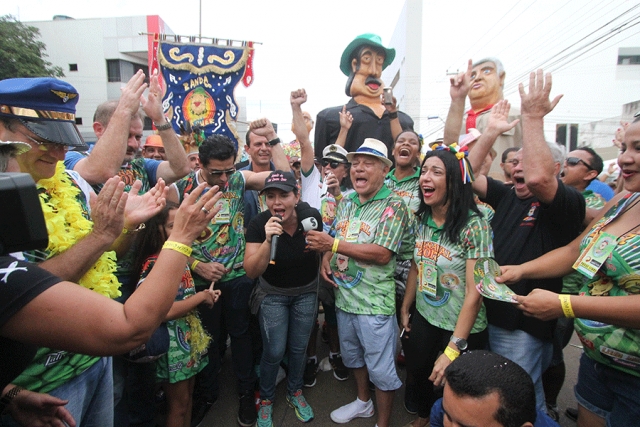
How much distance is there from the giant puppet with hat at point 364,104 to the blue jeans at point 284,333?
193cm

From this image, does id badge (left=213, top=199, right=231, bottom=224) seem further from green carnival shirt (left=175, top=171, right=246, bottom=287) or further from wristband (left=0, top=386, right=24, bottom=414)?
wristband (left=0, top=386, right=24, bottom=414)

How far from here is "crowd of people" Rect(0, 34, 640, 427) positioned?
1323mm

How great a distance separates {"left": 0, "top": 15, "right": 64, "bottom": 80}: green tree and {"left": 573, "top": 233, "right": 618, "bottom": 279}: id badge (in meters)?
23.5

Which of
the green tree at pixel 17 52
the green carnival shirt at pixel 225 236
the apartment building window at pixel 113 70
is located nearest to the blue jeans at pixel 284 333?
the green carnival shirt at pixel 225 236

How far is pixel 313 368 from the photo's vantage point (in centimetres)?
331

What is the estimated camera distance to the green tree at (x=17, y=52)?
690 inches

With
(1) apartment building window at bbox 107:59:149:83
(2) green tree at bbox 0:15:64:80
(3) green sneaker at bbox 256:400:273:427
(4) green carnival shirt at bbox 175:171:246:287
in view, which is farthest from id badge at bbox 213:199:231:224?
(1) apartment building window at bbox 107:59:149:83

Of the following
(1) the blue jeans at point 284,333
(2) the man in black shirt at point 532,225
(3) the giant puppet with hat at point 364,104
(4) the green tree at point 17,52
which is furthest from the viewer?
(4) the green tree at point 17,52

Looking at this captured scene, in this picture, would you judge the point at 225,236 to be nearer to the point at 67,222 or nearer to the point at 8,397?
the point at 67,222

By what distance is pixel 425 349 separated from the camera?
2.38m

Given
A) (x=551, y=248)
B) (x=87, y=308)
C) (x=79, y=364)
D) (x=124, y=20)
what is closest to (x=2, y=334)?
(x=87, y=308)

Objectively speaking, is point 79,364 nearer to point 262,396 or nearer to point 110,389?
point 110,389

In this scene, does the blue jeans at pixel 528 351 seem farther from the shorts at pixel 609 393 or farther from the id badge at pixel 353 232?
the id badge at pixel 353 232

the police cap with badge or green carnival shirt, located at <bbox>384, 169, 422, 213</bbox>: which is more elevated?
the police cap with badge
